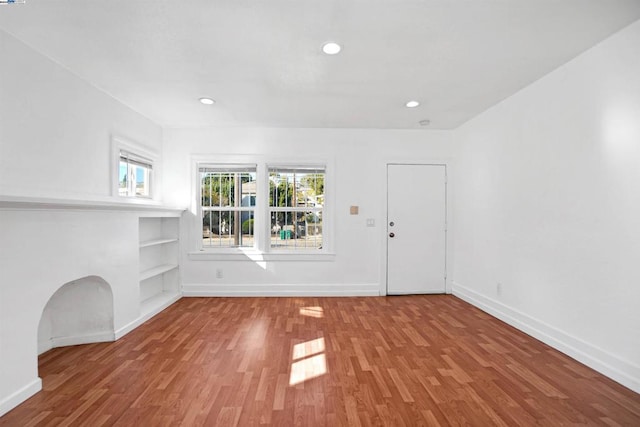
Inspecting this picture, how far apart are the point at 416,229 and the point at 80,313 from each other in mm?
4324

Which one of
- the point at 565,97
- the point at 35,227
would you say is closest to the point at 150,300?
the point at 35,227

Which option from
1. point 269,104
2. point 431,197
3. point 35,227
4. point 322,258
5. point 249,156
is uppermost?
point 269,104

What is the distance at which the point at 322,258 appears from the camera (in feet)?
14.7

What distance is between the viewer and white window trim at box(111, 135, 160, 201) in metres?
3.28

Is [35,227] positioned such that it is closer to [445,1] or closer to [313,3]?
[313,3]

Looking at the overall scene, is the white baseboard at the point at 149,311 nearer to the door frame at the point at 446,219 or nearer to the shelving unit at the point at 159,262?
the shelving unit at the point at 159,262

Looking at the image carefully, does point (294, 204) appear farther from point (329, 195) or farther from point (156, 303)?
point (156, 303)

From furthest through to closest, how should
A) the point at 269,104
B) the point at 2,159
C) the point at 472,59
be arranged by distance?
the point at 269,104
the point at 472,59
the point at 2,159

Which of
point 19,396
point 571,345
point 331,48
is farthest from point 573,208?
point 19,396

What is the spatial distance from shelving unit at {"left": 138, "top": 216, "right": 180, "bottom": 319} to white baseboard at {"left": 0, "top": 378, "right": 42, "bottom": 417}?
1.51 m

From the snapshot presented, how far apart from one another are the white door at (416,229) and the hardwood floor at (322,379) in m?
1.15

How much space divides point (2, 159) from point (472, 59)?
376cm

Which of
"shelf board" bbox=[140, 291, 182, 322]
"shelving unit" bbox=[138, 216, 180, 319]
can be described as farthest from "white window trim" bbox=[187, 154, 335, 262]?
"shelf board" bbox=[140, 291, 182, 322]

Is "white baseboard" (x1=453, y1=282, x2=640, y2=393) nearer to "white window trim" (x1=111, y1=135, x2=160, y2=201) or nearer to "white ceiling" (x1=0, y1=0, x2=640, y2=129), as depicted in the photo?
"white ceiling" (x1=0, y1=0, x2=640, y2=129)
